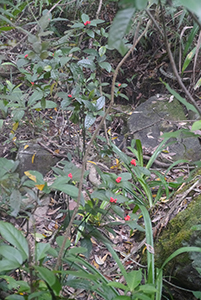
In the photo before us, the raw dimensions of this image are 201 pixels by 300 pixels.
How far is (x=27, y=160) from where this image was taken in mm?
2381

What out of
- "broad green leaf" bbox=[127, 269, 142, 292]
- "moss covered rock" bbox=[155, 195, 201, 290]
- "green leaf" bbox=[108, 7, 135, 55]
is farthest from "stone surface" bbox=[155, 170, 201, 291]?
"green leaf" bbox=[108, 7, 135, 55]

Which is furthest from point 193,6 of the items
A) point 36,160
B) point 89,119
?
point 36,160

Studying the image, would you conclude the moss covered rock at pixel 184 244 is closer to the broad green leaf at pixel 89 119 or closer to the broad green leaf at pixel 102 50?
the broad green leaf at pixel 89 119

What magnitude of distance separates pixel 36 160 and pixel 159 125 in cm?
138

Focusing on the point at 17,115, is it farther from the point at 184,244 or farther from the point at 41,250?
the point at 184,244

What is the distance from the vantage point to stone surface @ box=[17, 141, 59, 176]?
2.37m

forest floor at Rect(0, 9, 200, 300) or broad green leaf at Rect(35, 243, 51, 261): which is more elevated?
broad green leaf at Rect(35, 243, 51, 261)

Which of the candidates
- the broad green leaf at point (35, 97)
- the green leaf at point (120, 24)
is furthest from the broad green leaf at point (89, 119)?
the green leaf at point (120, 24)

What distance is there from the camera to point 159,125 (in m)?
2.87

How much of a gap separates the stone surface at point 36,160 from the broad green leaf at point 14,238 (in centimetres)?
144

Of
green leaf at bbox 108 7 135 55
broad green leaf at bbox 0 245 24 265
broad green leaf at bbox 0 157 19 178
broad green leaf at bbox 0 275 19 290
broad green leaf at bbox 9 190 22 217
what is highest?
green leaf at bbox 108 7 135 55

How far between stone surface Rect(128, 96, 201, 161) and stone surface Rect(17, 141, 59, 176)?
868mm

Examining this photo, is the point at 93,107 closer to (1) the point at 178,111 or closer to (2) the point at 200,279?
(2) the point at 200,279

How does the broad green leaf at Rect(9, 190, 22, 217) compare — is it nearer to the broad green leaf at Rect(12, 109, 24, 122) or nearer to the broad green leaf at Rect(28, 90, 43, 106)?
the broad green leaf at Rect(28, 90, 43, 106)
